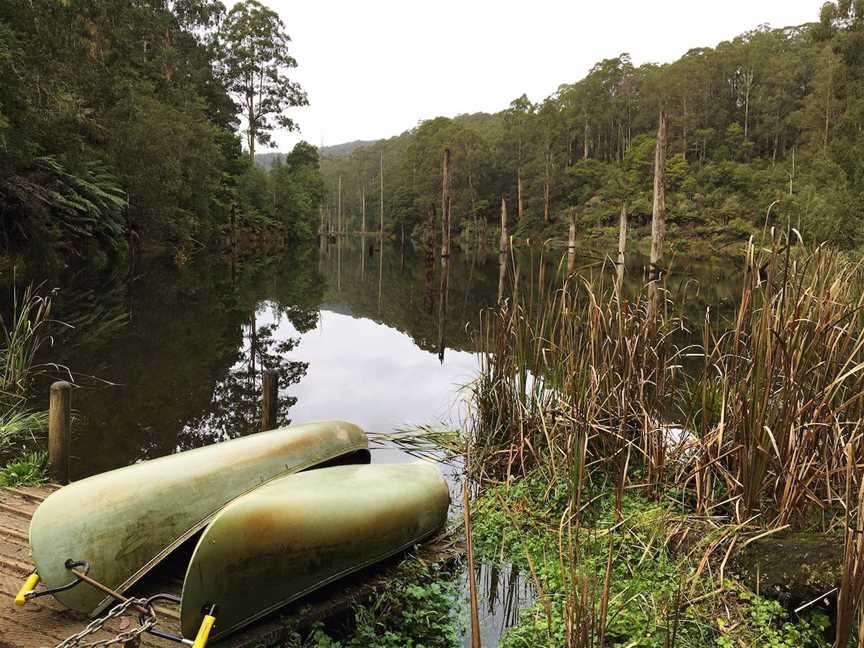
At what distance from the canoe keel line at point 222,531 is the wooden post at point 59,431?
114 cm

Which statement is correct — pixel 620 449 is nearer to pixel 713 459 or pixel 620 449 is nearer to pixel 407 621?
pixel 713 459

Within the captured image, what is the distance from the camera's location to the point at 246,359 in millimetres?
8727

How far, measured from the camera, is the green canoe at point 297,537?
2.25 meters

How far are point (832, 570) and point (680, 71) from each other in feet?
179

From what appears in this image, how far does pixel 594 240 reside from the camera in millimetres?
34844

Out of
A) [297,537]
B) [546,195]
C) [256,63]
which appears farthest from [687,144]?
[297,537]

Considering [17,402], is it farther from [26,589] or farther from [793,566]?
[793,566]

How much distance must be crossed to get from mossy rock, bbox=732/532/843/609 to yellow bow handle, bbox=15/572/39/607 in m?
2.85

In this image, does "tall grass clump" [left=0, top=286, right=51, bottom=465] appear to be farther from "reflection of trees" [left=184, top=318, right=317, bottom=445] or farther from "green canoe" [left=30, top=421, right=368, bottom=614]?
"green canoe" [left=30, top=421, right=368, bottom=614]

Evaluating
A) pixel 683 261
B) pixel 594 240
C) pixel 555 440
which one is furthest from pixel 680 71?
pixel 555 440

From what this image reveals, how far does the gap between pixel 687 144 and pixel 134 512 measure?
4666cm

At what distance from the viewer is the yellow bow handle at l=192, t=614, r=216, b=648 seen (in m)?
2.07

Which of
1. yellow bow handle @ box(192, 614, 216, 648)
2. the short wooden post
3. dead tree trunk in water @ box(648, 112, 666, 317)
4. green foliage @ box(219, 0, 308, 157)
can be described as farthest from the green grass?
green foliage @ box(219, 0, 308, 157)

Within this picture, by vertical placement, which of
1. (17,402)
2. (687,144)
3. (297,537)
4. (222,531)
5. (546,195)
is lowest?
(17,402)
